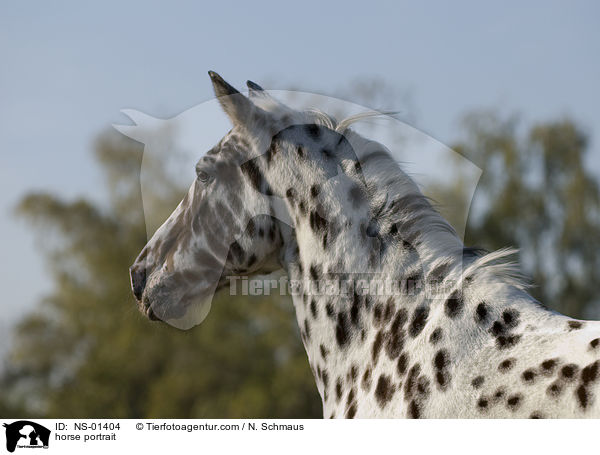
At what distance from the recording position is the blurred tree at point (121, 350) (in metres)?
24.0

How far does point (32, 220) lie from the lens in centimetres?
2505

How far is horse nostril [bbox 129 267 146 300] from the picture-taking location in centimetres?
379

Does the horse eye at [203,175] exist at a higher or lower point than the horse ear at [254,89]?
lower

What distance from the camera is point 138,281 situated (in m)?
3.82

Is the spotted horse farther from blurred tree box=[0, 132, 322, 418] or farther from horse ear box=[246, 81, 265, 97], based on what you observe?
blurred tree box=[0, 132, 322, 418]

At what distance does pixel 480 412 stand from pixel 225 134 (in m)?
1.97

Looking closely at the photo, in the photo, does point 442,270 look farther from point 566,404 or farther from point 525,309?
point 566,404

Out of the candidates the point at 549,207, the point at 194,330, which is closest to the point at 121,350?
the point at 194,330

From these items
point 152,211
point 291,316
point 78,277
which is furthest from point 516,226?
point 152,211

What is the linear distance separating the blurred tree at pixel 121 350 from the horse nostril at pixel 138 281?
61.6ft

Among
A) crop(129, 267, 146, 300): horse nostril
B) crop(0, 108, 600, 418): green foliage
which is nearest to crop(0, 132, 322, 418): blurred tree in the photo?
crop(0, 108, 600, 418): green foliage
